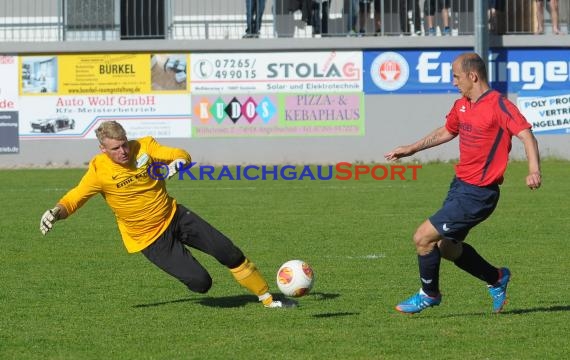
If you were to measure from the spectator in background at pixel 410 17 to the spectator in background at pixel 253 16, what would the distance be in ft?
10.5

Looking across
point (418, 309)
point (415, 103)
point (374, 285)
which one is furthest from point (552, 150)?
point (418, 309)

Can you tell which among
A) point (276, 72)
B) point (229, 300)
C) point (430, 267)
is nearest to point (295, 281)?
point (229, 300)

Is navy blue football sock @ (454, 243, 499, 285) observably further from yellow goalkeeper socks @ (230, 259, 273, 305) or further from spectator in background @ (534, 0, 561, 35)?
spectator in background @ (534, 0, 561, 35)

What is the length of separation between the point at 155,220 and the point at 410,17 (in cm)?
1792

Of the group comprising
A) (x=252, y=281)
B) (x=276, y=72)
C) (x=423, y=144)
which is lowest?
(x=252, y=281)

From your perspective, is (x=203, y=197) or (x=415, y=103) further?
(x=415, y=103)

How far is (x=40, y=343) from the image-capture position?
7250 mm

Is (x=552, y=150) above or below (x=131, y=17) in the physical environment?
below

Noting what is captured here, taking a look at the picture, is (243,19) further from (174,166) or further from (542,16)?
(174,166)

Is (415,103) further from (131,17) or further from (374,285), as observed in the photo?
(374,285)

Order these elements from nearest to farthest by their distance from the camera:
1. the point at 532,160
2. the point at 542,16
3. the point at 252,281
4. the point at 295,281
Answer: the point at 532,160 < the point at 295,281 < the point at 252,281 < the point at 542,16

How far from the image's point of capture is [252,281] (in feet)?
28.0

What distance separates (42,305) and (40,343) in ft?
5.03

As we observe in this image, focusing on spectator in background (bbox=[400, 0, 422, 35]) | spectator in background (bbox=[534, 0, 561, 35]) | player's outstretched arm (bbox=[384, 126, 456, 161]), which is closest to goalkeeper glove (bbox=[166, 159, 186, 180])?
player's outstretched arm (bbox=[384, 126, 456, 161])
